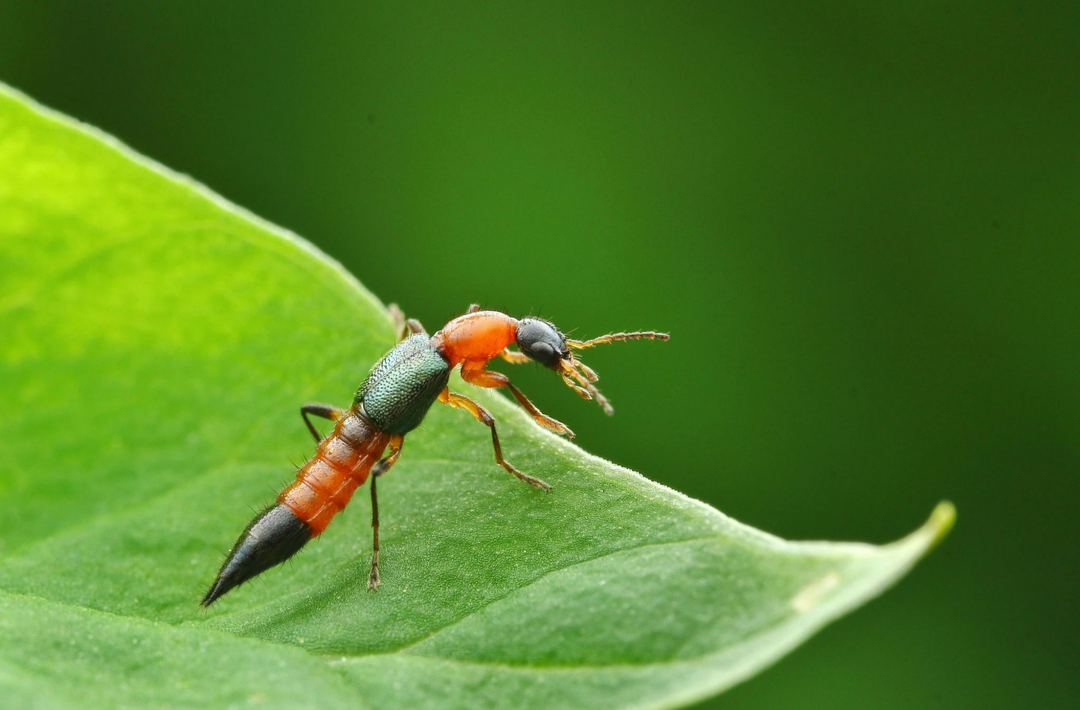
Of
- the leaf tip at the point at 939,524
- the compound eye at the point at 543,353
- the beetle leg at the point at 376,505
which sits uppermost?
the leaf tip at the point at 939,524

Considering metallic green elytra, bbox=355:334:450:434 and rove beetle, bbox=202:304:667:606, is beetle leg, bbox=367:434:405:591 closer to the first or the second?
rove beetle, bbox=202:304:667:606

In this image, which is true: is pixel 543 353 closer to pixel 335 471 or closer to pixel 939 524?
pixel 335 471

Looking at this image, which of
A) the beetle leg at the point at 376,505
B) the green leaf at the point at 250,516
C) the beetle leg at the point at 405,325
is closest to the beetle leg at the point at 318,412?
the green leaf at the point at 250,516

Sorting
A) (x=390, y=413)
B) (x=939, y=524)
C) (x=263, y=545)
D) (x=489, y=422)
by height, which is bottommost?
(x=263, y=545)

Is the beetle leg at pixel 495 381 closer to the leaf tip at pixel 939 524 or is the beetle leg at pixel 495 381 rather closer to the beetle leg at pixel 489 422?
the beetle leg at pixel 489 422

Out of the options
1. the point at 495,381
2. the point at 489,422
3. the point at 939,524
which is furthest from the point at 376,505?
the point at 939,524

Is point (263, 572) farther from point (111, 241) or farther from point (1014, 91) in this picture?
point (1014, 91)
